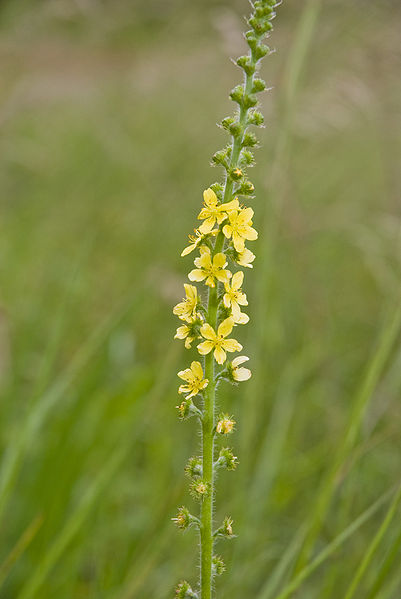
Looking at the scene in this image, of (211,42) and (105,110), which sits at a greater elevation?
(105,110)

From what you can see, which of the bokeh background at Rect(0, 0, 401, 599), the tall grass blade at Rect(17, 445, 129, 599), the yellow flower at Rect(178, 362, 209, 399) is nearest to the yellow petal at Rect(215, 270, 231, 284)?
the yellow flower at Rect(178, 362, 209, 399)

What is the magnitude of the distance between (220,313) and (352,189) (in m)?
10.0

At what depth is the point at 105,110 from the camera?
11.9 metres

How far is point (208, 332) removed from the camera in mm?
2301

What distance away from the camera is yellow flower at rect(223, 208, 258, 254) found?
238 centimetres

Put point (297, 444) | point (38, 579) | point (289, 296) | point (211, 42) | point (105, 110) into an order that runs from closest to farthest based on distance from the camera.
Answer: point (38, 579) < point (297, 444) < point (289, 296) < point (211, 42) < point (105, 110)

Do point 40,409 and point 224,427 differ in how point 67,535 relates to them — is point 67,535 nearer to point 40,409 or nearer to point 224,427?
point 40,409

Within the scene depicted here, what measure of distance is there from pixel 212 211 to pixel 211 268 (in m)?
0.23

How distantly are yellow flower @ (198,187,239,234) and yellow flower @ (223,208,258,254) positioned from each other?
0.04 m

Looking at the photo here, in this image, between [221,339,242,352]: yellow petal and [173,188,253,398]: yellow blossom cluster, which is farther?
[221,339,242,352]: yellow petal

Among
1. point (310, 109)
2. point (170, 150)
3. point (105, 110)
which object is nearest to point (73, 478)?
point (310, 109)

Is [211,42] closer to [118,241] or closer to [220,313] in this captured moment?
[118,241]

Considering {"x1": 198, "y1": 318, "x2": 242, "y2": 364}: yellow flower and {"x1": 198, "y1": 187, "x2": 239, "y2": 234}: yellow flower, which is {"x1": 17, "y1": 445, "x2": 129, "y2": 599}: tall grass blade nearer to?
{"x1": 198, "y1": 318, "x2": 242, "y2": 364}: yellow flower

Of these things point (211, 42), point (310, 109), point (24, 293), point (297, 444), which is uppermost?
point (211, 42)
